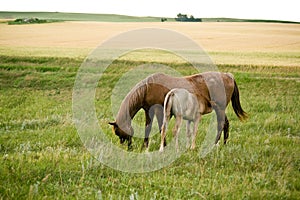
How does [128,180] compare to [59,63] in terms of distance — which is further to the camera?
[59,63]

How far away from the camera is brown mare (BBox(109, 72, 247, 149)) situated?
29.8 ft

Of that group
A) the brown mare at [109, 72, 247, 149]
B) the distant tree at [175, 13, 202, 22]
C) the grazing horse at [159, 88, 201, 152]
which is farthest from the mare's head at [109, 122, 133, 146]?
the distant tree at [175, 13, 202, 22]

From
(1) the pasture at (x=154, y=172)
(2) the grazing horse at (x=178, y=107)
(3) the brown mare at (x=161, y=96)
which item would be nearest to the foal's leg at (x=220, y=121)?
(3) the brown mare at (x=161, y=96)

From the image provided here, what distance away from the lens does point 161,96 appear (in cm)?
944

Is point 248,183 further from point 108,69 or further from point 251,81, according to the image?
point 108,69

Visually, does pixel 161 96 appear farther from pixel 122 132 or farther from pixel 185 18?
pixel 185 18

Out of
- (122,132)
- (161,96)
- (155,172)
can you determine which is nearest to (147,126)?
(122,132)

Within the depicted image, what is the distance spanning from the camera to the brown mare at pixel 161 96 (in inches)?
358

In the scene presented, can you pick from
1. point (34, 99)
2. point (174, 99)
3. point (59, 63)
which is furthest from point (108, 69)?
point (174, 99)

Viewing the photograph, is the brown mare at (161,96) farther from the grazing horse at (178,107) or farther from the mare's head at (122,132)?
the grazing horse at (178,107)

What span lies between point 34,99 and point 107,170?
42.3ft

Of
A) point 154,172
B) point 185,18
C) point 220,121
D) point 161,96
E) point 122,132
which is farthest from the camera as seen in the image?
point 185,18

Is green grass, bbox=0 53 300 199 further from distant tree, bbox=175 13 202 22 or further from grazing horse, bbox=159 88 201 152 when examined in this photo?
distant tree, bbox=175 13 202 22

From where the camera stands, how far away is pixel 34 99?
19.2 m
